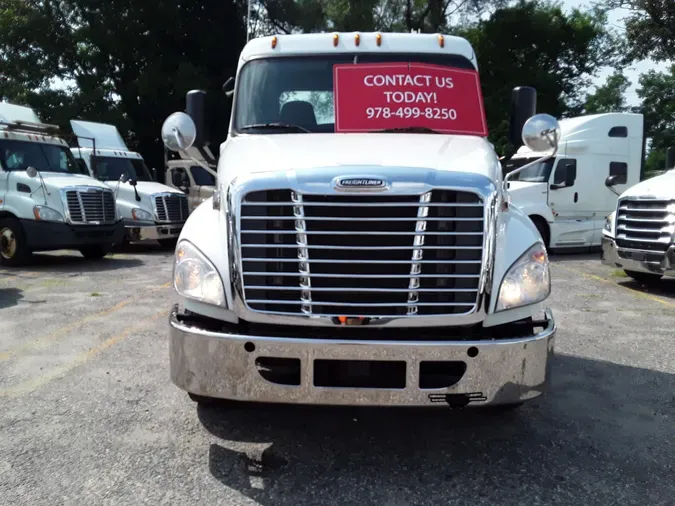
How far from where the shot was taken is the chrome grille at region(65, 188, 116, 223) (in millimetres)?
12094

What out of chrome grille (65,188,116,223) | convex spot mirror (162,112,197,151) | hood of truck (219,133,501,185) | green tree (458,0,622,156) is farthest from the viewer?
green tree (458,0,622,156)

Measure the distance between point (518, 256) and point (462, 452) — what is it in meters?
1.17

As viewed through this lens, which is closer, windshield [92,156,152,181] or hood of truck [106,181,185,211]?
hood of truck [106,181,185,211]

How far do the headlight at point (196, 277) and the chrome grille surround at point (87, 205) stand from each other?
9192 mm

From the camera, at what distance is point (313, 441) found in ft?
13.0

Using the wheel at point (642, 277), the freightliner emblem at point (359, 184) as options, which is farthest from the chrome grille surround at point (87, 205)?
the freightliner emblem at point (359, 184)

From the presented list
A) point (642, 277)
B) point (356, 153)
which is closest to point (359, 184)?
point (356, 153)

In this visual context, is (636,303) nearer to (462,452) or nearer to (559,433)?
(559,433)

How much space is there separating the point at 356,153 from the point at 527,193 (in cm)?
1117

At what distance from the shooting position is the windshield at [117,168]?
15780mm

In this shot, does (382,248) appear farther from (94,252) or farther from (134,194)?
(134,194)

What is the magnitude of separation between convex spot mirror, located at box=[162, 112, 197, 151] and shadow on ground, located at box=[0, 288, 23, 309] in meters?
4.67

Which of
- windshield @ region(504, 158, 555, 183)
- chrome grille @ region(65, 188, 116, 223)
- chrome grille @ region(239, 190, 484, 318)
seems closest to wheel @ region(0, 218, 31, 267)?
chrome grille @ region(65, 188, 116, 223)

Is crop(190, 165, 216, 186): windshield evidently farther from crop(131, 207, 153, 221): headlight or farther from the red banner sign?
the red banner sign
